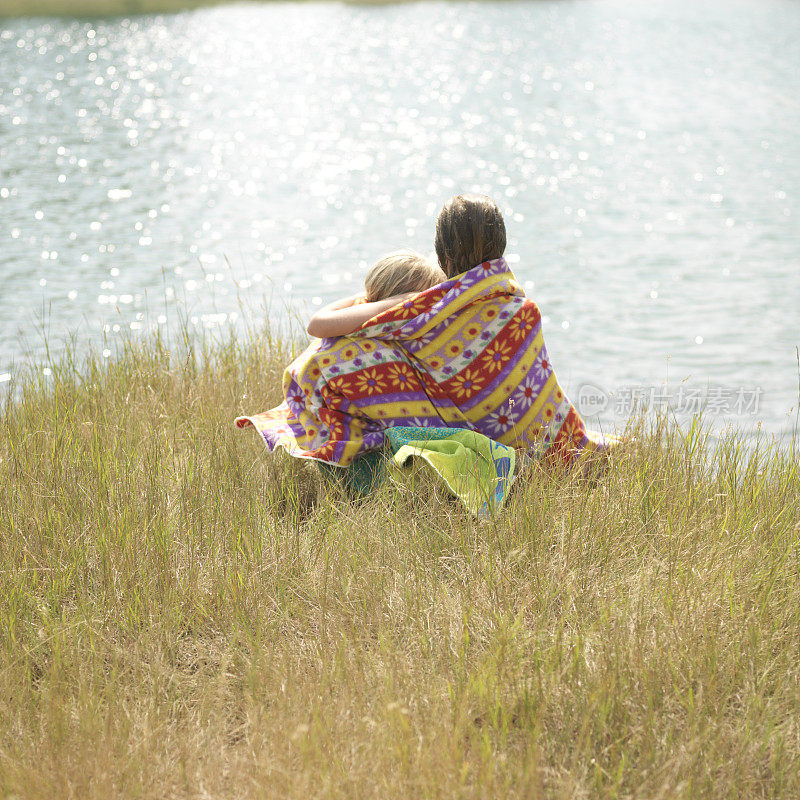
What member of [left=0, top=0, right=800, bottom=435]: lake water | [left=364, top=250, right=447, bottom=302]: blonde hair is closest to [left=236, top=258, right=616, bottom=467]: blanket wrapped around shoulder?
[left=364, top=250, right=447, bottom=302]: blonde hair

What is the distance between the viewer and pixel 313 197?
40.0 ft

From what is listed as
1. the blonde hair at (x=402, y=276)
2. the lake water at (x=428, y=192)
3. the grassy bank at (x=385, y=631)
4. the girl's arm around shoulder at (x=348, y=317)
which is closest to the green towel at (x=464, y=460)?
the grassy bank at (x=385, y=631)

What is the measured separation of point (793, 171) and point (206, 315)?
886 centimetres

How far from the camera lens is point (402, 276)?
3.60m

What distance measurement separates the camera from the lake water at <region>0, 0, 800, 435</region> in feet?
22.6

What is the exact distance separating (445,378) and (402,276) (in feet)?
1.53

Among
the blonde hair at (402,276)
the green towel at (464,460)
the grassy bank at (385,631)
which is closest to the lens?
the grassy bank at (385,631)

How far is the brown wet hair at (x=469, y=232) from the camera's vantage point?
3414 mm

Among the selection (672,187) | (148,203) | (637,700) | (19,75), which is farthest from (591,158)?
(19,75)

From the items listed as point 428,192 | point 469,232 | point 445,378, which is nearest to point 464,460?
point 445,378

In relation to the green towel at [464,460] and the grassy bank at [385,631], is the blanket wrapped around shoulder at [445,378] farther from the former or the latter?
the grassy bank at [385,631]

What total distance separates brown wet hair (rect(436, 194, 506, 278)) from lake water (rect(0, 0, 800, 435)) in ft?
6.31

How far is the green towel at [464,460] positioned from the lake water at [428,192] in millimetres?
2003

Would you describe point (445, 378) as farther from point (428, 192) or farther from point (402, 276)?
point (428, 192)
